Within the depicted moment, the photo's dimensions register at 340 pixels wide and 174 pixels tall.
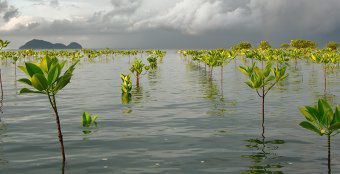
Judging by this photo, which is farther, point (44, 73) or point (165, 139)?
point (165, 139)

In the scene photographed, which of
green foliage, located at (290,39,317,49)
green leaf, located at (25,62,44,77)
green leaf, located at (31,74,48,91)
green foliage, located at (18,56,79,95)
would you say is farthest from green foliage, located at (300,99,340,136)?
green foliage, located at (290,39,317,49)

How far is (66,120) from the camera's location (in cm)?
2233

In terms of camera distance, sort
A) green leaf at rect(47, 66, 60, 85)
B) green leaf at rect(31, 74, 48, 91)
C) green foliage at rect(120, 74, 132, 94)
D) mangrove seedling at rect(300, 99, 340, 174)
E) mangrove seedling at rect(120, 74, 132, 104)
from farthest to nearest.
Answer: green foliage at rect(120, 74, 132, 94) < mangrove seedling at rect(120, 74, 132, 104) < green leaf at rect(47, 66, 60, 85) < green leaf at rect(31, 74, 48, 91) < mangrove seedling at rect(300, 99, 340, 174)

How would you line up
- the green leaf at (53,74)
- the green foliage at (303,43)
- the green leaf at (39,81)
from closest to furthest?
the green leaf at (39,81), the green leaf at (53,74), the green foliage at (303,43)

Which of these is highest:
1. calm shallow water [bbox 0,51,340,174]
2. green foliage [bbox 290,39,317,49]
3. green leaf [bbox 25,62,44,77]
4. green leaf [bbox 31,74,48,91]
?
green foliage [bbox 290,39,317,49]

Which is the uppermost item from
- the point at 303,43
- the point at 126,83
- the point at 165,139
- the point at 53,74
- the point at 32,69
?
the point at 303,43

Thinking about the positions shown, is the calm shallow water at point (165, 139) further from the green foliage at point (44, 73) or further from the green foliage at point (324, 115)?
the green foliage at point (44, 73)

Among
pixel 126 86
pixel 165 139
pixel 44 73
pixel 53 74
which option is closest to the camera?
pixel 53 74

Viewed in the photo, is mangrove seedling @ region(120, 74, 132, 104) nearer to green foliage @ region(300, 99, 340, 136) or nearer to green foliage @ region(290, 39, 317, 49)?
green foliage @ region(300, 99, 340, 136)

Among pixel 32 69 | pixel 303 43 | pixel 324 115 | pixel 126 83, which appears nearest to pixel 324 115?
pixel 324 115

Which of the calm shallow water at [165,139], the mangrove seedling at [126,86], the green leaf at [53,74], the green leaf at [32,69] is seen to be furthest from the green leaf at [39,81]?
the mangrove seedling at [126,86]

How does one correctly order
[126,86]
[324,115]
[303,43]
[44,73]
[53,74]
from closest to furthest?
[324,115]
[53,74]
[44,73]
[126,86]
[303,43]

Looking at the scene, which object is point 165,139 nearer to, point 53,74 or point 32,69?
point 53,74

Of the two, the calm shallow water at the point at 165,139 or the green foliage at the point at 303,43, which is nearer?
the calm shallow water at the point at 165,139
